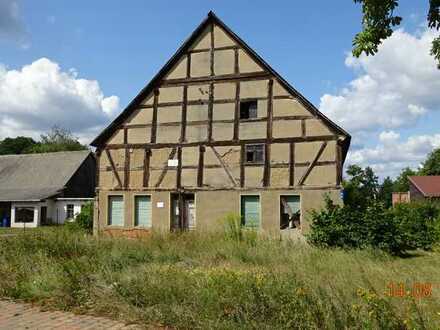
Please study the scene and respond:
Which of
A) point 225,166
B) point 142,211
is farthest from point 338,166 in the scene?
point 142,211

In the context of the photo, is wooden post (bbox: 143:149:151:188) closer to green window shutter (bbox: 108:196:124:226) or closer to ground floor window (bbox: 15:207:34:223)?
green window shutter (bbox: 108:196:124:226)

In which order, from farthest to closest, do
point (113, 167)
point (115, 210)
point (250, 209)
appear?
1. point (113, 167)
2. point (115, 210)
3. point (250, 209)

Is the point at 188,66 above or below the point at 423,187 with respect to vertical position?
above

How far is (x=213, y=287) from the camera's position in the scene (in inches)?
243

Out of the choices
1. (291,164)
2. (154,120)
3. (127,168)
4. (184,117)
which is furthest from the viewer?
(127,168)

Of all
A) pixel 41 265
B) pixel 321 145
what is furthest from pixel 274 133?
pixel 41 265

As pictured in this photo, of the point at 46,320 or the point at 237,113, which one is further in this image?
the point at 237,113

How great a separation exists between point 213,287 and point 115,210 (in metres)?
16.9

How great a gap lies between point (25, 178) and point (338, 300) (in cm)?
4354

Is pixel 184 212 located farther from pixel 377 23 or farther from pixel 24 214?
pixel 24 214

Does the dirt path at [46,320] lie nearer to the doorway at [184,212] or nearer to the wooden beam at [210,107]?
the doorway at [184,212]

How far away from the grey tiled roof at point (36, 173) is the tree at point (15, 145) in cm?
3063

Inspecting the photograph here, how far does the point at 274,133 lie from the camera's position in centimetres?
2023
